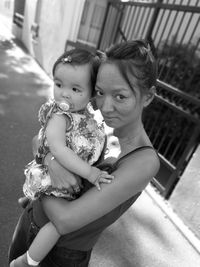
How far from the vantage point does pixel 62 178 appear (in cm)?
121

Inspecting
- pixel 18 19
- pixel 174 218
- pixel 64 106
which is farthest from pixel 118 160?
pixel 18 19

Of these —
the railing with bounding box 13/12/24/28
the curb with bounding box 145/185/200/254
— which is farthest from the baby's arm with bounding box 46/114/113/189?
the railing with bounding box 13/12/24/28

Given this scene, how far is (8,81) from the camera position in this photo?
677cm

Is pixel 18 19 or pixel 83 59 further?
pixel 18 19

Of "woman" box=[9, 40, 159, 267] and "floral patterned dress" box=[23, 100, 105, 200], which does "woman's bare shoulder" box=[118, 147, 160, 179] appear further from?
"floral patterned dress" box=[23, 100, 105, 200]

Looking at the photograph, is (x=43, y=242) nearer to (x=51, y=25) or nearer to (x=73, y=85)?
(x=73, y=85)

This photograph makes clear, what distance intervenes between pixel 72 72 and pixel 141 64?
32 cm

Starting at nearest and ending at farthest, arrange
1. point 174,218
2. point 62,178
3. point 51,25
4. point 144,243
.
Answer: point 62,178
point 144,243
point 174,218
point 51,25

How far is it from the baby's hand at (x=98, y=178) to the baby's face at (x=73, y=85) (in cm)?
34

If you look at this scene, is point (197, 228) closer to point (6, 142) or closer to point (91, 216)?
point (91, 216)

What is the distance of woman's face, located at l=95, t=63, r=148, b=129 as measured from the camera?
1125 millimetres

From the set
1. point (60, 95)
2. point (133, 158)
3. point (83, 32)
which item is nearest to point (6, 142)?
point (60, 95)

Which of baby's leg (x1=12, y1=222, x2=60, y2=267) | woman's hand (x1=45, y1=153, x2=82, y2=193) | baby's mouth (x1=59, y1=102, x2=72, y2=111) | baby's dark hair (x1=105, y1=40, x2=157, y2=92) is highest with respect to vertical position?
baby's dark hair (x1=105, y1=40, x2=157, y2=92)

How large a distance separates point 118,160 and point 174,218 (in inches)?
98.0
